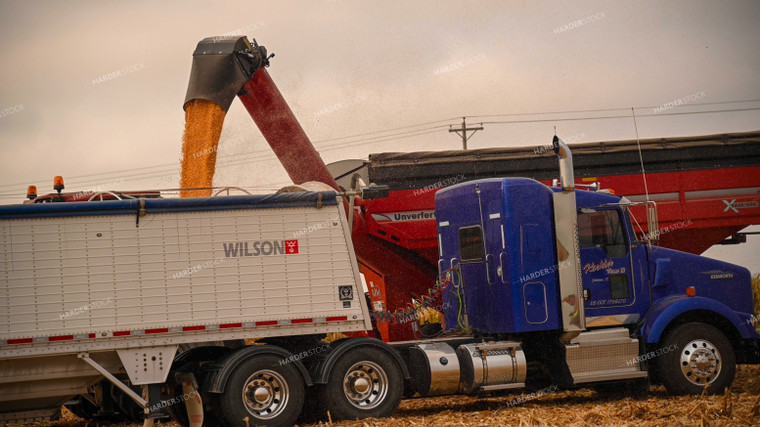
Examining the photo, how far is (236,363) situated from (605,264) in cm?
520

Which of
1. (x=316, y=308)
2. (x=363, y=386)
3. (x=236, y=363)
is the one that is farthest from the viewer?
(x=363, y=386)

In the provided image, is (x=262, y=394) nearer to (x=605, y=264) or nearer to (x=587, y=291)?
(x=587, y=291)

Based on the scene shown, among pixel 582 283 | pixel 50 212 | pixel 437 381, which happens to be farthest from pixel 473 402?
pixel 50 212

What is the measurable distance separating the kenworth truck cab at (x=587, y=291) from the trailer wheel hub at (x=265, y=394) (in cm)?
315

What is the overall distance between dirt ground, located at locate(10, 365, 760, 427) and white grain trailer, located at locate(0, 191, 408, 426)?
84cm

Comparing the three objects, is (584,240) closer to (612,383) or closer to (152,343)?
(612,383)

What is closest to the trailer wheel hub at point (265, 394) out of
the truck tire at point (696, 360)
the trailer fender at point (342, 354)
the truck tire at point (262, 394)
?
the truck tire at point (262, 394)

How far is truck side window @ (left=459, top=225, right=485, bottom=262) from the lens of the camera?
38.9ft

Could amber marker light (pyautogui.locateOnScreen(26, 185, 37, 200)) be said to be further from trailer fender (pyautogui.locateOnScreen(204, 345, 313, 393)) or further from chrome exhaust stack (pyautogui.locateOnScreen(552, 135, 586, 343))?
chrome exhaust stack (pyautogui.locateOnScreen(552, 135, 586, 343))

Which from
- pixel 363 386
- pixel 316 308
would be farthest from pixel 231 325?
pixel 363 386

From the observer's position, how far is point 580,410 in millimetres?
10820

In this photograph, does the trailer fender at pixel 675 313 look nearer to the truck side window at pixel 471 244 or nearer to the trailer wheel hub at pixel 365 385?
the truck side window at pixel 471 244

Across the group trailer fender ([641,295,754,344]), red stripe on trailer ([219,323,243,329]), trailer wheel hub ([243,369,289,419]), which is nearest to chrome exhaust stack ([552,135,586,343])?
trailer fender ([641,295,754,344])

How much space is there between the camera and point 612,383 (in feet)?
39.4
